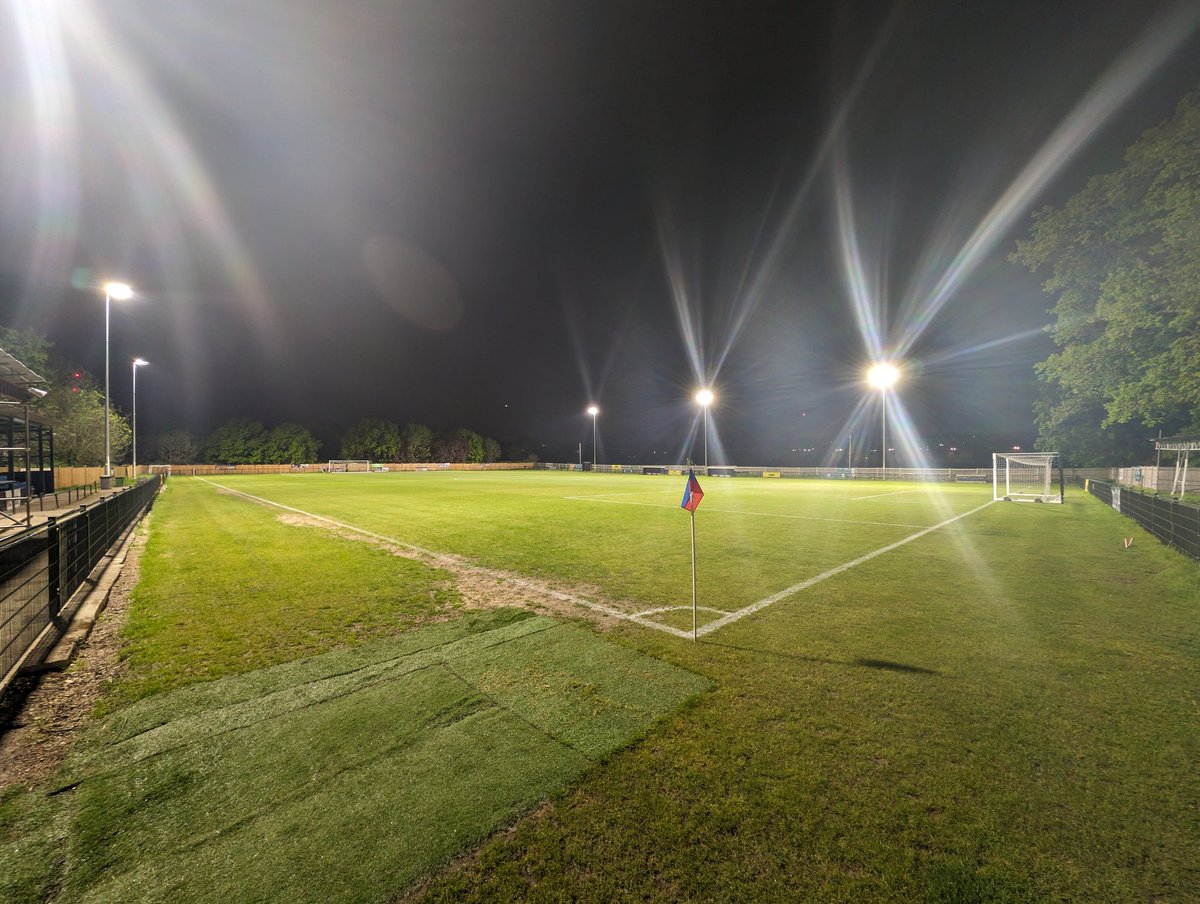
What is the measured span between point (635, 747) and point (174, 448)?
340 ft

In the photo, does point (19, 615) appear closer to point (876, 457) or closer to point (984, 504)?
point (984, 504)

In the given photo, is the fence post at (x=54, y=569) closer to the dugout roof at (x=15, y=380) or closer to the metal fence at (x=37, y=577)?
the metal fence at (x=37, y=577)

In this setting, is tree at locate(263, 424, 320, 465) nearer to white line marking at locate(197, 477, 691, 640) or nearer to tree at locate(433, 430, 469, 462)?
tree at locate(433, 430, 469, 462)

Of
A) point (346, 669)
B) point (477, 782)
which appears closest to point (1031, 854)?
point (477, 782)

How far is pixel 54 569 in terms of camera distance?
5523mm

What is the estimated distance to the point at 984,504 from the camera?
20500mm

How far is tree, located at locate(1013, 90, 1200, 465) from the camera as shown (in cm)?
1455

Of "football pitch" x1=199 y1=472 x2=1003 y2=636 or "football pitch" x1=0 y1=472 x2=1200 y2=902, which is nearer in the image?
"football pitch" x1=0 y1=472 x2=1200 y2=902

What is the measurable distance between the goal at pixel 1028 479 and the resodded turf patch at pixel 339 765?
23.9m

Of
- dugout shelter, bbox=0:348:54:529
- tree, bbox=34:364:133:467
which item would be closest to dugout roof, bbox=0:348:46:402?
dugout shelter, bbox=0:348:54:529

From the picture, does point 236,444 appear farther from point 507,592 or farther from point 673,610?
point 673,610

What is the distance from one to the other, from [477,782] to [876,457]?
343 feet

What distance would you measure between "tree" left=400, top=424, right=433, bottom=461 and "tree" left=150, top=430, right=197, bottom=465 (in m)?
34.1

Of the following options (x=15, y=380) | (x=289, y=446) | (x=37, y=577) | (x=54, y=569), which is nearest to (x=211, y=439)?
(x=289, y=446)
